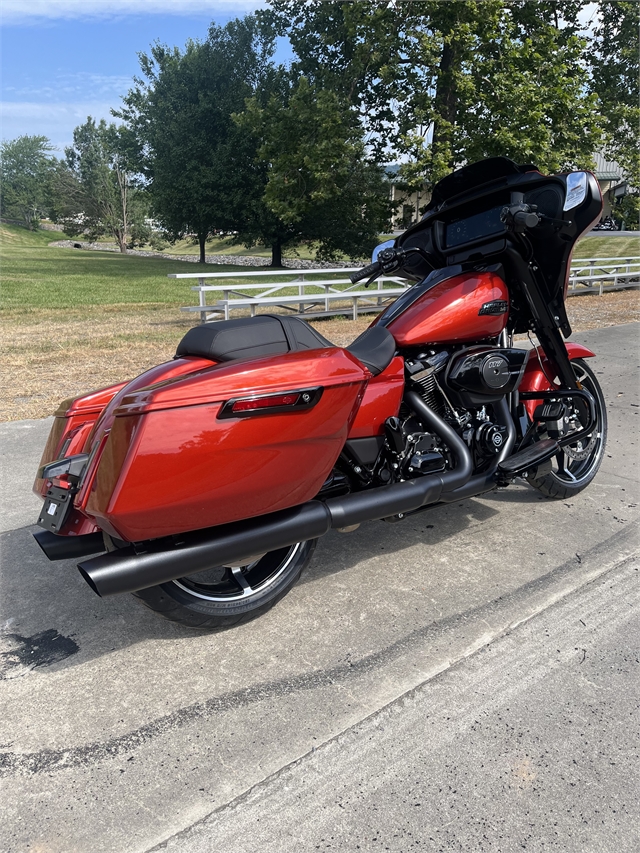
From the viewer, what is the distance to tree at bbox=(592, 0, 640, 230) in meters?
20.3

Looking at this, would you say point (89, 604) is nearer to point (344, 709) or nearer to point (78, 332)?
point (344, 709)

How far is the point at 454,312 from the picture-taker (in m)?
3.19

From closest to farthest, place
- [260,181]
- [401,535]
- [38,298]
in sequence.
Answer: [401,535] → [38,298] → [260,181]

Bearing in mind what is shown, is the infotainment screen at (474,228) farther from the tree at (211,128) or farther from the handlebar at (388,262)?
the tree at (211,128)

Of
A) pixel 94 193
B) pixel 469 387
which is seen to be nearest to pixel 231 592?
pixel 469 387

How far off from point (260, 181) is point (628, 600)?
105ft

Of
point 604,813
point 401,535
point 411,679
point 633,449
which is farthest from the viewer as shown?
point 633,449

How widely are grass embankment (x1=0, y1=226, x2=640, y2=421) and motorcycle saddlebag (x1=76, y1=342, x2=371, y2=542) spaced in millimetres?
4280

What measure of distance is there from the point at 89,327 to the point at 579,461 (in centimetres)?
981

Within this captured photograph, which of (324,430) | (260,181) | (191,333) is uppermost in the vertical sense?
(260,181)

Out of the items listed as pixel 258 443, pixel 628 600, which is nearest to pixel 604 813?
pixel 628 600

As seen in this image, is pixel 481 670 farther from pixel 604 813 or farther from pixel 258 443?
pixel 258 443

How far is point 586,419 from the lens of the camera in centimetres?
382

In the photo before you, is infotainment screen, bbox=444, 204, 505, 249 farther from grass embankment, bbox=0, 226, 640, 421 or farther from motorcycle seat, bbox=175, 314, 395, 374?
grass embankment, bbox=0, 226, 640, 421
